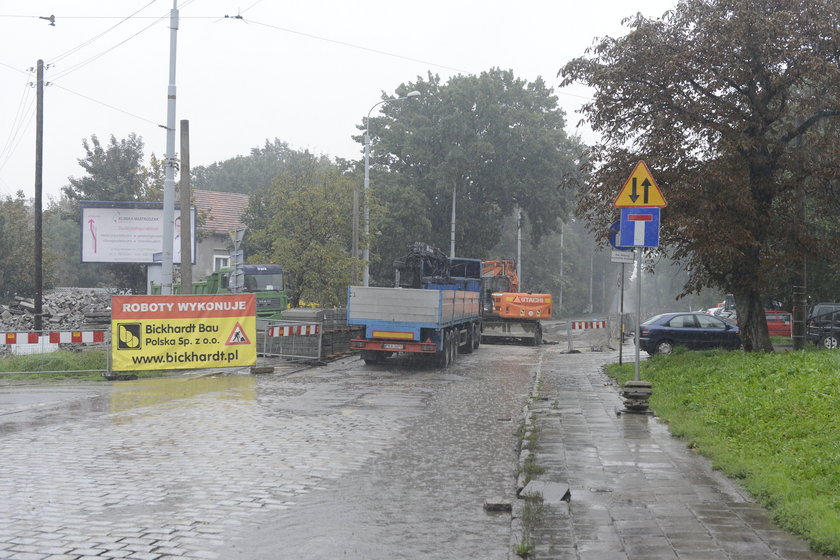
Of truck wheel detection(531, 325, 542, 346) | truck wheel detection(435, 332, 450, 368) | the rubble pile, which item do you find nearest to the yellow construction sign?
truck wheel detection(435, 332, 450, 368)

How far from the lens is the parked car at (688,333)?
25.2m

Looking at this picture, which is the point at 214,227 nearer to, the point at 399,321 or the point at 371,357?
the point at 371,357

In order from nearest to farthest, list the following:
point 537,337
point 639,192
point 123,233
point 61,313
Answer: point 639,192
point 537,337
point 61,313
point 123,233

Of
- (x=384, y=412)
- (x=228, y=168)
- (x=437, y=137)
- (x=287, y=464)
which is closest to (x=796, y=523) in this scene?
(x=287, y=464)

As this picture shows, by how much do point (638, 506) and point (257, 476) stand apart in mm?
3572

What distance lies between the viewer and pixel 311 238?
31.3m

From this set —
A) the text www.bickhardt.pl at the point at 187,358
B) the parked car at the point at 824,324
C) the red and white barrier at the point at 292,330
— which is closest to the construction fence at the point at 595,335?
the parked car at the point at 824,324

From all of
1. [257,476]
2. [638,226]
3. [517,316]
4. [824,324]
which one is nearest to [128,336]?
[257,476]

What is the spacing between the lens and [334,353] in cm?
2389

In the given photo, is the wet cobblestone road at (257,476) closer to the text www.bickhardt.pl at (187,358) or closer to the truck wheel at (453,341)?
the text www.bickhardt.pl at (187,358)

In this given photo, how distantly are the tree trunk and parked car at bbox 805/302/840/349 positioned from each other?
10.2 meters

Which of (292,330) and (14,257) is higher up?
(14,257)

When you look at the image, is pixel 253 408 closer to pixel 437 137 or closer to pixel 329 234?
pixel 329 234

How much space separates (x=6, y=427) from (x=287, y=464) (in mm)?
4720
